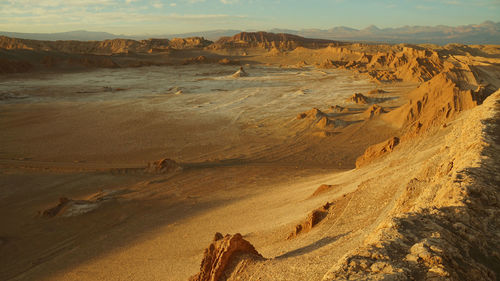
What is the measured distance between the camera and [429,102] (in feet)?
41.8

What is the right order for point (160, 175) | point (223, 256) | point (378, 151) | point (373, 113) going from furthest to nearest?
point (373, 113)
point (160, 175)
point (378, 151)
point (223, 256)

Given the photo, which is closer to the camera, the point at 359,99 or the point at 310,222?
the point at 310,222

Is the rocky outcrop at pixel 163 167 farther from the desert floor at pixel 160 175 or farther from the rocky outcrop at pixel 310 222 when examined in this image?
the rocky outcrop at pixel 310 222

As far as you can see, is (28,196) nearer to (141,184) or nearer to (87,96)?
(141,184)

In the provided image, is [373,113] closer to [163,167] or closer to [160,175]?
[163,167]

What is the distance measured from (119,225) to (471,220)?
6.64m

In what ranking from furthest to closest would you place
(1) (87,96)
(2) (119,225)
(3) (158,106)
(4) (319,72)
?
(4) (319,72) < (1) (87,96) < (3) (158,106) < (2) (119,225)

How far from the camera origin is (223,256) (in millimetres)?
3533

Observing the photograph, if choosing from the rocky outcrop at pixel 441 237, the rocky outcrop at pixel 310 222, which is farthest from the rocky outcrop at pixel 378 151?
the rocky outcrop at pixel 441 237

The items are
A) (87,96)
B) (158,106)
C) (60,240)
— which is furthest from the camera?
(87,96)

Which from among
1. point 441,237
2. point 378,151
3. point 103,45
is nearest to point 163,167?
point 378,151

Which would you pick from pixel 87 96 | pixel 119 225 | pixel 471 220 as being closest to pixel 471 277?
pixel 471 220

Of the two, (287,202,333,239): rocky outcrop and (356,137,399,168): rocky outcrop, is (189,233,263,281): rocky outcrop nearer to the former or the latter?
(287,202,333,239): rocky outcrop

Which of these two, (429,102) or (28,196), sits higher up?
(429,102)
